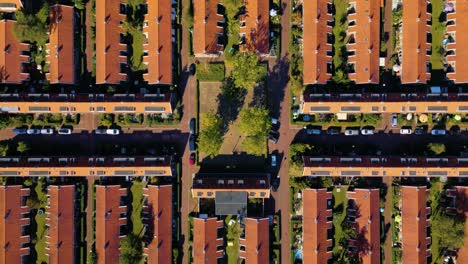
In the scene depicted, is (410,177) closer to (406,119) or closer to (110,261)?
(406,119)

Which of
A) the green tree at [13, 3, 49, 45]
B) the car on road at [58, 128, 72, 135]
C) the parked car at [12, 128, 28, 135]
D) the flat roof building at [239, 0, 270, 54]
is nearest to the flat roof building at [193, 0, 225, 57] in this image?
the flat roof building at [239, 0, 270, 54]

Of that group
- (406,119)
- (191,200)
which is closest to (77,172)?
(191,200)

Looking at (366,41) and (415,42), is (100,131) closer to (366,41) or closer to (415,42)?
(366,41)

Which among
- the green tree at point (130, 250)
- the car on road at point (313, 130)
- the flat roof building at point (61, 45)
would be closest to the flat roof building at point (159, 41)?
the flat roof building at point (61, 45)

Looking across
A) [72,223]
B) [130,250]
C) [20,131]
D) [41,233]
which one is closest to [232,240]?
[130,250]

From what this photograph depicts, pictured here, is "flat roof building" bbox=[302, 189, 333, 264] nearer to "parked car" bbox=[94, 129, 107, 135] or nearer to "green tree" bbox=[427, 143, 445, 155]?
"green tree" bbox=[427, 143, 445, 155]

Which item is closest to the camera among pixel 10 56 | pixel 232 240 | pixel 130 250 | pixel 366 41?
pixel 130 250
